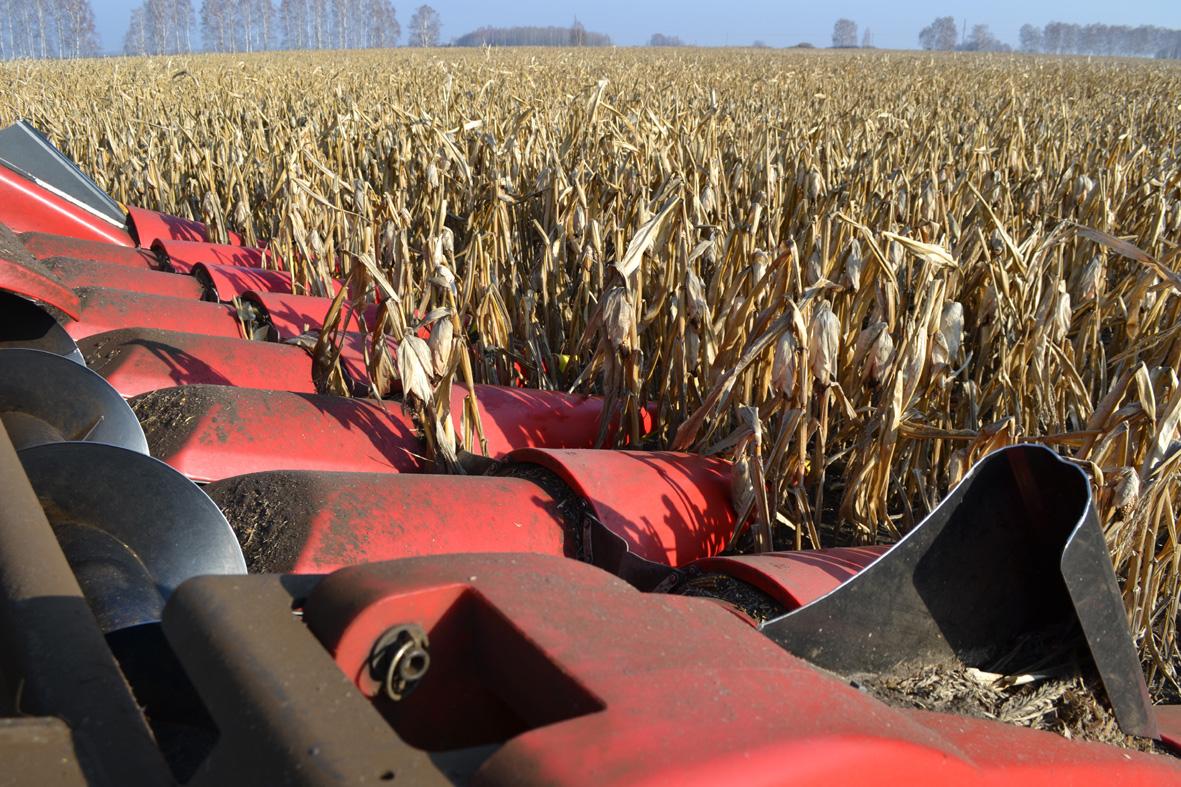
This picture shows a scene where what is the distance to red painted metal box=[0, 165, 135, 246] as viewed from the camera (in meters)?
2.61

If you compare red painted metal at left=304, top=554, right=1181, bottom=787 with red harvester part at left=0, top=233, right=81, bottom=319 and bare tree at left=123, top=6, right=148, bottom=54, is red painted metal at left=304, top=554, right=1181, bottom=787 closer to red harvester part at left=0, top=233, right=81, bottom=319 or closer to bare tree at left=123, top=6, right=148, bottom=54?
red harvester part at left=0, top=233, right=81, bottom=319

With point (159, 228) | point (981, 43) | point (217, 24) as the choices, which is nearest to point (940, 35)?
point (981, 43)

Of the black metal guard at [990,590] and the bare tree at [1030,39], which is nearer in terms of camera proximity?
the black metal guard at [990,590]

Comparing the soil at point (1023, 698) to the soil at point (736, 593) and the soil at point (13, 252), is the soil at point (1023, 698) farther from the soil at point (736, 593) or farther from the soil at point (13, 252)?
the soil at point (13, 252)

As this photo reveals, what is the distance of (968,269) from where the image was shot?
84.0 inches

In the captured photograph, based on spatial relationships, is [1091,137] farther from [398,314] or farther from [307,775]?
[307,775]

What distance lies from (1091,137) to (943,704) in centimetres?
512

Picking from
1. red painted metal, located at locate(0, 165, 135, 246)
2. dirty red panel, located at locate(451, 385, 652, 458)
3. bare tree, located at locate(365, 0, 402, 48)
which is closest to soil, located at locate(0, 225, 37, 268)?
dirty red panel, located at locate(451, 385, 652, 458)

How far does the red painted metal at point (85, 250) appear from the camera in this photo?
7.70 feet

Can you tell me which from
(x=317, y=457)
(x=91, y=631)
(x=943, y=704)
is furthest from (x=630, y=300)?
(x=91, y=631)

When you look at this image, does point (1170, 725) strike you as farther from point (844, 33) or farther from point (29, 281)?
point (844, 33)

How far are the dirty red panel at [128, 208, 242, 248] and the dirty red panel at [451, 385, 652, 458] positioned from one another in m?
1.68

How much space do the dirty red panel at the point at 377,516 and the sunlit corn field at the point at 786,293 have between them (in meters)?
0.25

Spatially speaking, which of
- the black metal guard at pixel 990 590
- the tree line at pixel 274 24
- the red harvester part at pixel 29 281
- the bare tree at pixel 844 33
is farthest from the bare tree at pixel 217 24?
the black metal guard at pixel 990 590
